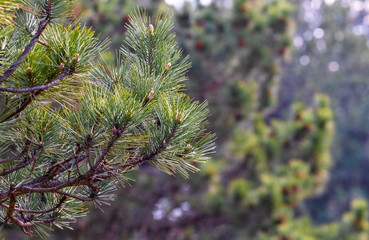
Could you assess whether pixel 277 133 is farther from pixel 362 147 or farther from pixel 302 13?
pixel 302 13

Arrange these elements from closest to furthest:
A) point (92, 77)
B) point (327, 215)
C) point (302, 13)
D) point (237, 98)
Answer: point (92, 77) < point (237, 98) < point (327, 215) < point (302, 13)

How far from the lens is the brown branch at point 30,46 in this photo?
3.61ft

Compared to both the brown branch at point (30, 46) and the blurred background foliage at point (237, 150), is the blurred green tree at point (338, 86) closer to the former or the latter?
the blurred background foliage at point (237, 150)

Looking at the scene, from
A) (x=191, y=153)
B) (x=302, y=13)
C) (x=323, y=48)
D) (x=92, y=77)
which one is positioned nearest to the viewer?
(x=191, y=153)

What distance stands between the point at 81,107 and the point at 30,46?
0.66 feet

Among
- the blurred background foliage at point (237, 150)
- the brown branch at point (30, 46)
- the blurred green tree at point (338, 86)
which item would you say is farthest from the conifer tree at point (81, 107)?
the blurred green tree at point (338, 86)

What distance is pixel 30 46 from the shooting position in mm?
1109

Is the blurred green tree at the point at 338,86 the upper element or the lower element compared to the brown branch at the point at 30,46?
lower

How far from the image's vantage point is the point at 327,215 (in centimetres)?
1089

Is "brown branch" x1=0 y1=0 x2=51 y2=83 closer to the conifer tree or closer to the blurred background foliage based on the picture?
the conifer tree

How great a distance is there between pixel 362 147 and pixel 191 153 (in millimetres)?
11515

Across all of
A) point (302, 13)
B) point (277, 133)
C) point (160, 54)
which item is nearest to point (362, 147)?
point (302, 13)

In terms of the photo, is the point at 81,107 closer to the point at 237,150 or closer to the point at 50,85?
the point at 50,85

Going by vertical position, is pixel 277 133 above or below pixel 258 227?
above
